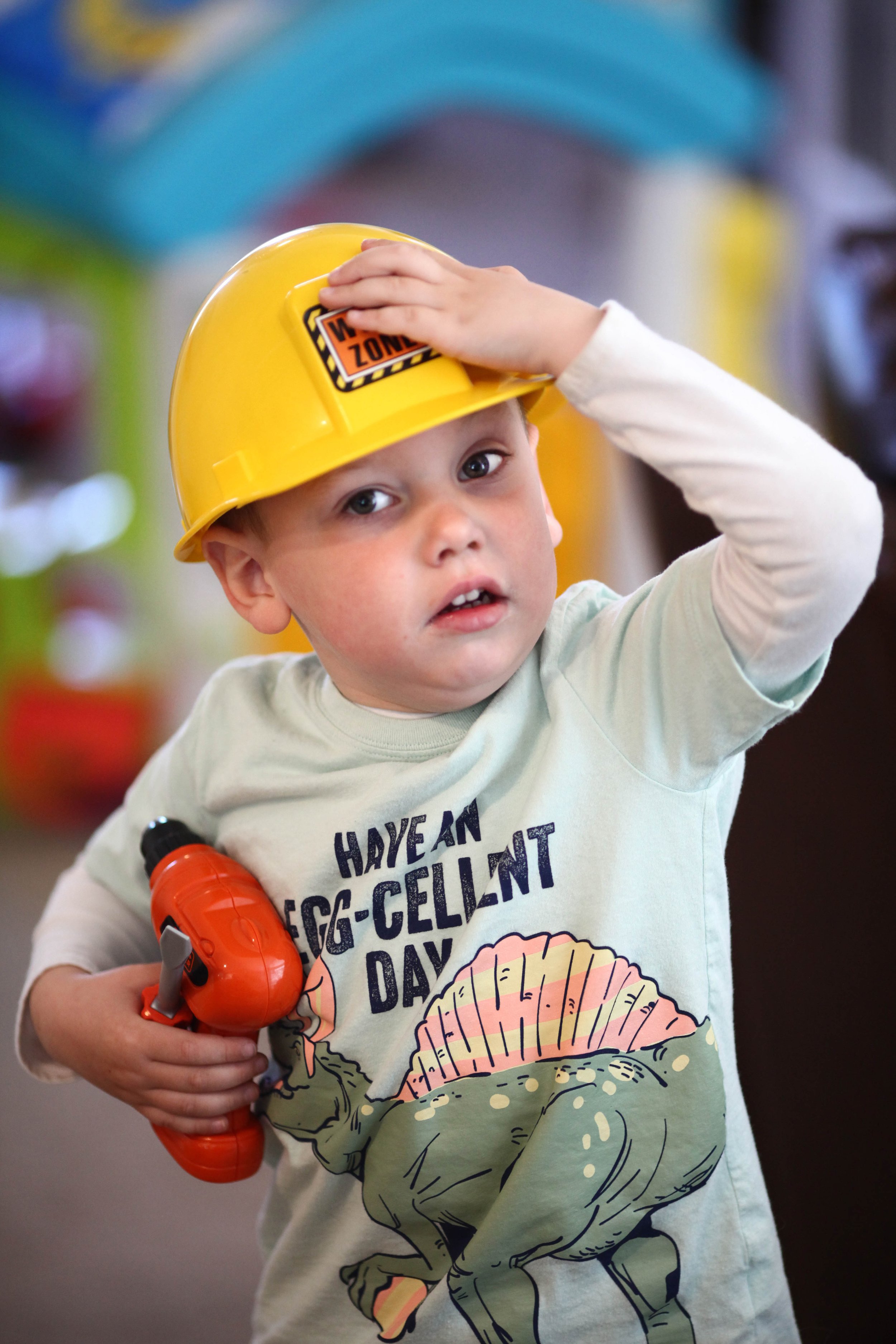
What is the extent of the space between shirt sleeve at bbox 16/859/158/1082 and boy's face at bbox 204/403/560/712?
1.11ft

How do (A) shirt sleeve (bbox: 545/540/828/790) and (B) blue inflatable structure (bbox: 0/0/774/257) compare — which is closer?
(A) shirt sleeve (bbox: 545/540/828/790)

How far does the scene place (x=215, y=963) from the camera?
0.74 metres

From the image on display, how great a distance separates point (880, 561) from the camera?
86 centimetres

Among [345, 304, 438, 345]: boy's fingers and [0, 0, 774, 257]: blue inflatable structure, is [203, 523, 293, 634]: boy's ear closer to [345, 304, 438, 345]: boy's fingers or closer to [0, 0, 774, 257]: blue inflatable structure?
[345, 304, 438, 345]: boy's fingers

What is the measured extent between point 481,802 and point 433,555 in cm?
17

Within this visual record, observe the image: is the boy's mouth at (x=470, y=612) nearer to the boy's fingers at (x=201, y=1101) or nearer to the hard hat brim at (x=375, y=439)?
the hard hat brim at (x=375, y=439)

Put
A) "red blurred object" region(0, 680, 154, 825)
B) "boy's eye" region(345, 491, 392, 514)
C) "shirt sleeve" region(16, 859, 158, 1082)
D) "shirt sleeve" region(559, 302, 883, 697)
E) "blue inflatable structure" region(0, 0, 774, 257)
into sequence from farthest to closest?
"red blurred object" region(0, 680, 154, 825) → "blue inflatable structure" region(0, 0, 774, 257) → "shirt sleeve" region(16, 859, 158, 1082) → "boy's eye" region(345, 491, 392, 514) → "shirt sleeve" region(559, 302, 883, 697)

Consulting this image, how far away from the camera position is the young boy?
2.10 feet

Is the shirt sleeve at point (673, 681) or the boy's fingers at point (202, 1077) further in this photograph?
the boy's fingers at point (202, 1077)

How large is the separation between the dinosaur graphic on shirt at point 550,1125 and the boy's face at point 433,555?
19cm

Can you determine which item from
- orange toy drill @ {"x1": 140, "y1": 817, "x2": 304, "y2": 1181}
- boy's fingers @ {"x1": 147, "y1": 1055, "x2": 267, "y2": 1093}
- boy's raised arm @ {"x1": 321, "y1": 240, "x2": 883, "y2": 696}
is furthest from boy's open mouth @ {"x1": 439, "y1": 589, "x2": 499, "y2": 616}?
boy's fingers @ {"x1": 147, "y1": 1055, "x2": 267, "y2": 1093}

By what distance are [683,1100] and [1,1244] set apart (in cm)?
103

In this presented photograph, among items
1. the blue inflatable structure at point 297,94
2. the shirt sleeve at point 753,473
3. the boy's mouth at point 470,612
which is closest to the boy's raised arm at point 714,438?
the shirt sleeve at point 753,473

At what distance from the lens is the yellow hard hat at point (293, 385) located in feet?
2.15
